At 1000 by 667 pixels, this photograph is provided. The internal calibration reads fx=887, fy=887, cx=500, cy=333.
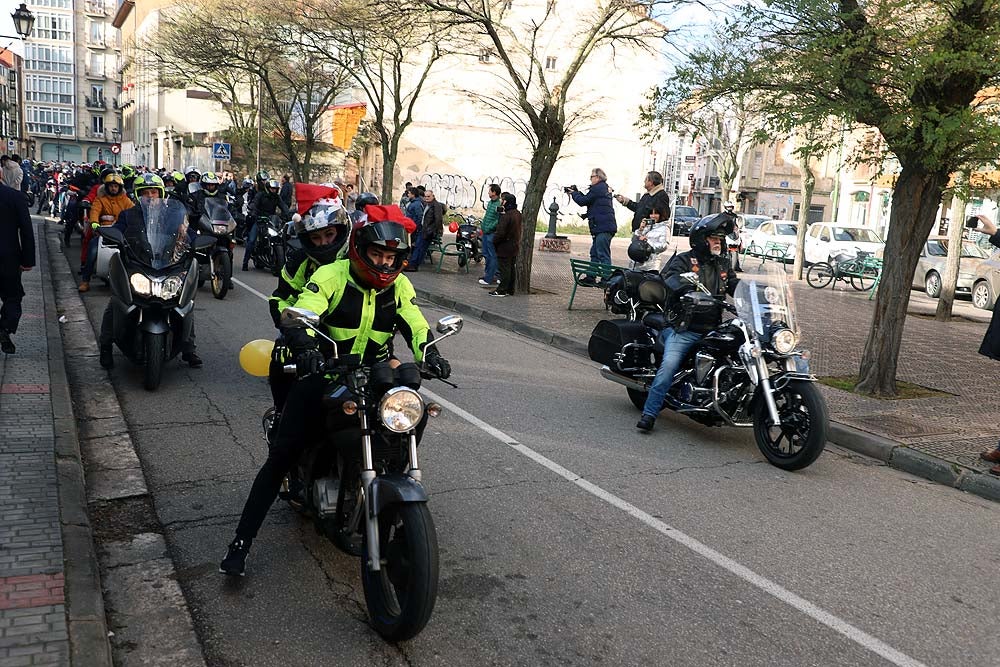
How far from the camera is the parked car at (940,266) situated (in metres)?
20.2

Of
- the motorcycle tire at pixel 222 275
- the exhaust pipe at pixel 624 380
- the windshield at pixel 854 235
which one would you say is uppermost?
the windshield at pixel 854 235

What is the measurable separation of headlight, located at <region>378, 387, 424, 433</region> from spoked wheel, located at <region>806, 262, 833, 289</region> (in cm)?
2110

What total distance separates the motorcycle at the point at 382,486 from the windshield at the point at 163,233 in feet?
14.2

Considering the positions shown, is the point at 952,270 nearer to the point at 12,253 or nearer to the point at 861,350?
the point at 861,350

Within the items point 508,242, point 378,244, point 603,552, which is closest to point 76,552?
point 378,244

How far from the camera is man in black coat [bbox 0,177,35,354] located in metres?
8.04

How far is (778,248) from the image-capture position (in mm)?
28500

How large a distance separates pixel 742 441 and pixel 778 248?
74.6ft

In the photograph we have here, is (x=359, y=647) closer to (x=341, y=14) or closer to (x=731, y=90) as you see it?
(x=731, y=90)

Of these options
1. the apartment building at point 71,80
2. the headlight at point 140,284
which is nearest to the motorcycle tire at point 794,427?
the headlight at point 140,284

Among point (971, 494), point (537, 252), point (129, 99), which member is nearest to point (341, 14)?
point (537, 252)

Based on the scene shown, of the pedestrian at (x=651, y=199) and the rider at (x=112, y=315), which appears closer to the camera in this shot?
the rider at (x=112, y=315)

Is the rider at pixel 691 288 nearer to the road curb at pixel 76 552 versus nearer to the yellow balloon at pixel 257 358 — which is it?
the yellow balloon at pixel 257 358

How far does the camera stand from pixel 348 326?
407 centimetres
